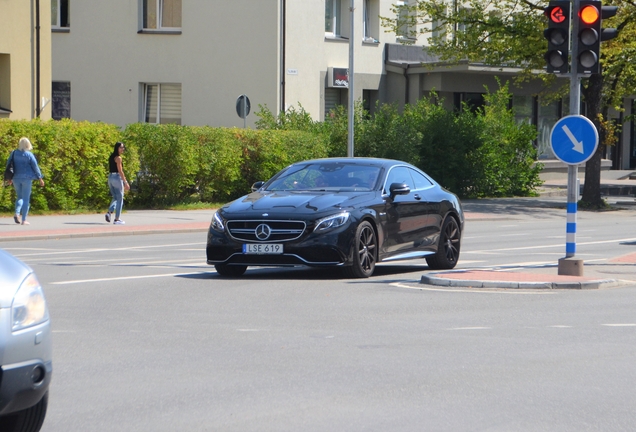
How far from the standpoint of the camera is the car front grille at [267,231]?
42.9 feet

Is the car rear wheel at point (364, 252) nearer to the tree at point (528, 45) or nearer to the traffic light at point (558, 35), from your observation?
the traffic light at point (558, 35)

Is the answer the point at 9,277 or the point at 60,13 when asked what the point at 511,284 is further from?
the point at 60,13

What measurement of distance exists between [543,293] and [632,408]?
6114mm

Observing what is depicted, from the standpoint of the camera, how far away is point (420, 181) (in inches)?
610

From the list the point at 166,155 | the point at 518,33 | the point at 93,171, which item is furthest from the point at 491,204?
the point at 93,171

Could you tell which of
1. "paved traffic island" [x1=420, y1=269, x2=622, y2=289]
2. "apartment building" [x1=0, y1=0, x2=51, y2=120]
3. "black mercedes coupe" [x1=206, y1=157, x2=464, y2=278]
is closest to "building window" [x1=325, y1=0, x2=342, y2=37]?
"apartment building" [x1=0, y1=0, x2=51, y2=120]

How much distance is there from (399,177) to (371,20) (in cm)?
2722

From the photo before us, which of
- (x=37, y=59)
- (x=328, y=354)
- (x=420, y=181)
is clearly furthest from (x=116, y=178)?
(x=328, y=354)

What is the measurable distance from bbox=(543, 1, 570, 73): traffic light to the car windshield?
261 centimetres

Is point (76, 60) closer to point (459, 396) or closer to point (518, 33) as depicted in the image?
point (518, 33)

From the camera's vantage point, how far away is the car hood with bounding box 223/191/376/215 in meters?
13.2

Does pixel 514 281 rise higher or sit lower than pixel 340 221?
lower

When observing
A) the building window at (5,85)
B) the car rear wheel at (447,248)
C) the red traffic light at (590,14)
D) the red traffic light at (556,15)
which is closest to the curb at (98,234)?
the car rear wheel at (447,248)

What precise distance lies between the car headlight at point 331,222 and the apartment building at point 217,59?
25310 mm
